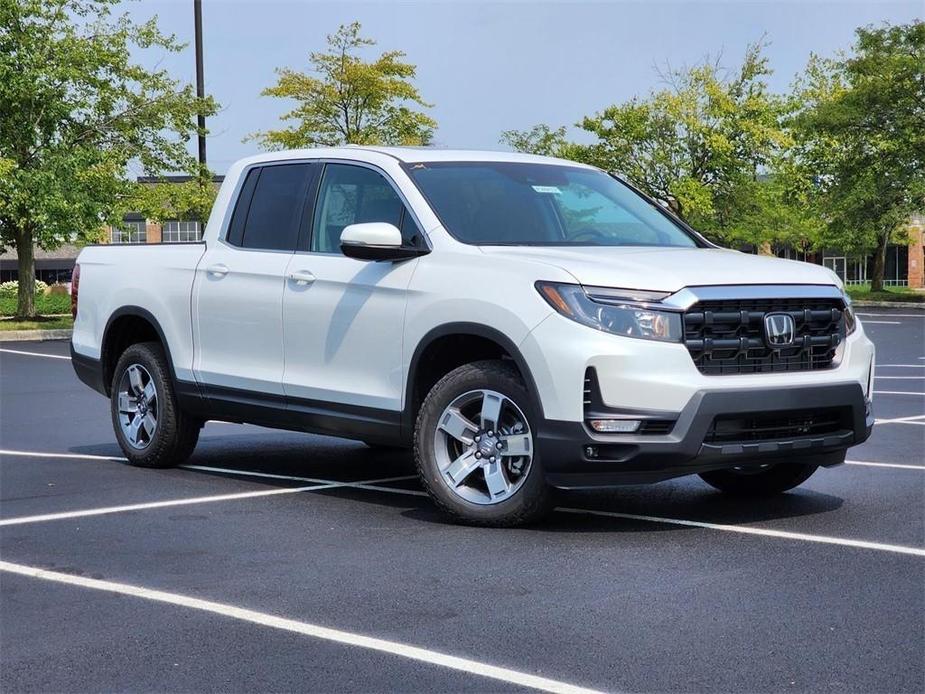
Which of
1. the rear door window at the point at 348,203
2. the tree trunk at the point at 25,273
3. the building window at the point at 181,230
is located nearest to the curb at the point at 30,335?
the tree trunk at the point at 25,273

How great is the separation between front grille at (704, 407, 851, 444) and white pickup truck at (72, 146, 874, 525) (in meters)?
0.01

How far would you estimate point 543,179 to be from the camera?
833cm

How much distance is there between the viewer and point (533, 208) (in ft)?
26.3

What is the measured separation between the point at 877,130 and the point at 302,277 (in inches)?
1539

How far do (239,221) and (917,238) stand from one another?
7899 cm

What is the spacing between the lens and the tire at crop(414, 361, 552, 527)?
22.7 feet

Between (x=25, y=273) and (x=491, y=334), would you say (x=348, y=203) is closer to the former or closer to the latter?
(x=491, y=334)

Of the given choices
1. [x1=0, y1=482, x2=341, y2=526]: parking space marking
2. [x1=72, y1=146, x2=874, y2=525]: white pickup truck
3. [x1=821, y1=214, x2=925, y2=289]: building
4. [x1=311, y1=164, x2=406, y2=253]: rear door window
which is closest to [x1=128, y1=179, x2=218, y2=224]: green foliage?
[x1=72, y1=146, x2=874, y2=525]: white pickup truck

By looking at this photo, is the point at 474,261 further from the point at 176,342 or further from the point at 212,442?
the point at 212,442

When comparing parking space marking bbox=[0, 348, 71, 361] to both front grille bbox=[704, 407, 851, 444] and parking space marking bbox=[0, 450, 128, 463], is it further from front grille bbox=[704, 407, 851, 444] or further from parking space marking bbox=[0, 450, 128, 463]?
front grille bbox=[704, 407, 851, 444]

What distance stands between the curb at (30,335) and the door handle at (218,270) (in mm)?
20418

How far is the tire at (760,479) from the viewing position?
8.02m

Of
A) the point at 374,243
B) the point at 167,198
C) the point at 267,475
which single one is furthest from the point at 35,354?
the point at 374,243

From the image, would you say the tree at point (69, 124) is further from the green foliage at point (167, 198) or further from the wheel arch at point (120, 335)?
the wheel arch at point (120, 335)
